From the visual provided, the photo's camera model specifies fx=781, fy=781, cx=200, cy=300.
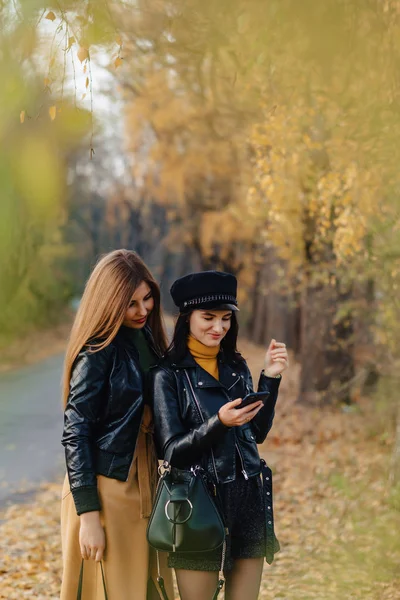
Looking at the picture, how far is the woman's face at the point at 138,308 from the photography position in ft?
11.5

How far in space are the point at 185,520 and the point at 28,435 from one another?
10549mm

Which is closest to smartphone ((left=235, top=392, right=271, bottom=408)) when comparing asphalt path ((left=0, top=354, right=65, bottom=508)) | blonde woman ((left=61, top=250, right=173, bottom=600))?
blonde woman ((left=61, top=250, right=173, bottom=600))

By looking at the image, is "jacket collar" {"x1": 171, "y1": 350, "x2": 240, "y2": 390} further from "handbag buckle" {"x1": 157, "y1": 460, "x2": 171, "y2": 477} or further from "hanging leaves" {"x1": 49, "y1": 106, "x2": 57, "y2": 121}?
"hanging leaves" {"x1": 49, "y1": 106, "x2": 57, "y2": 121}

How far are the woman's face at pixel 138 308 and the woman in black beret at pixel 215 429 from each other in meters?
0.14

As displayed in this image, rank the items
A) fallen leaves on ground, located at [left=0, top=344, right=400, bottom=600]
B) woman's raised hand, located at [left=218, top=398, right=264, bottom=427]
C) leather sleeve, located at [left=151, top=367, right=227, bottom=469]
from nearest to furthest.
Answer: woman's raised hand, located at [left=218, top=398, right=264, bottom=427] → leather sleeve, located at [left=151, top=367, right=227, bottom=469] → fallen leaves on ground, located at [left=0, top=344, right=400, bottom=600]

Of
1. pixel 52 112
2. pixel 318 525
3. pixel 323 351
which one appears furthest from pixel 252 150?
pixel 52 112

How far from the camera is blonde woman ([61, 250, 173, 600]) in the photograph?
329 centimetres

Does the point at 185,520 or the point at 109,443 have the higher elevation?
the point at 109,443

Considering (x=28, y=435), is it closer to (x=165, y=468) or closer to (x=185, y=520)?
(x=165, y=468)

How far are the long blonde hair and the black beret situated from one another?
0.69 ft

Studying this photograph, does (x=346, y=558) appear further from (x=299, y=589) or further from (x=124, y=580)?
(x=124, y=580)

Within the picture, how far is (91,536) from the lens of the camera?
3277 mm

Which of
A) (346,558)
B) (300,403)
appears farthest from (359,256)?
(300,403)

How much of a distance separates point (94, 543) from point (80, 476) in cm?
30
